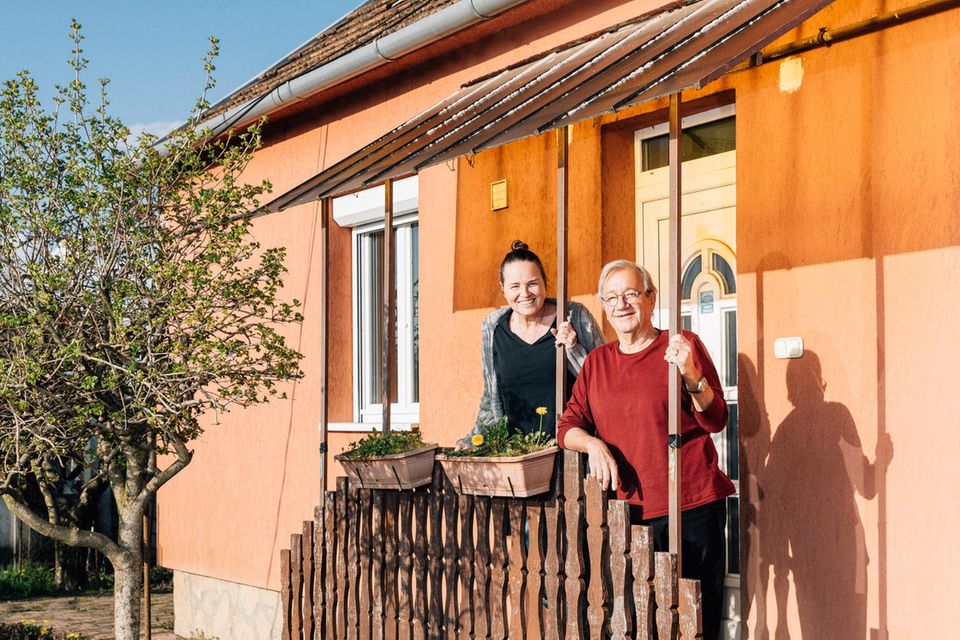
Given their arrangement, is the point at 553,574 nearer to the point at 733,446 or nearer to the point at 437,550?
the point at 437,550

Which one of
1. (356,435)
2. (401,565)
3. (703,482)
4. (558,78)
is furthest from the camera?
(356,435)

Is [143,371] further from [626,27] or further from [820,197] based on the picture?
[820,197]

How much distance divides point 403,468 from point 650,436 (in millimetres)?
1483

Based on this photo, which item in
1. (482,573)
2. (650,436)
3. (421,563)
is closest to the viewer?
(650,436)

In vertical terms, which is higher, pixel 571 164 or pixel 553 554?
pixel 571 164

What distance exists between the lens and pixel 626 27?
636 cm

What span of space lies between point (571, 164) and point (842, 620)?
284cm

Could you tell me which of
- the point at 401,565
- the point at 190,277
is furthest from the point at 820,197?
the point at 190,277

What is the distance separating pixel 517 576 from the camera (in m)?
5.38

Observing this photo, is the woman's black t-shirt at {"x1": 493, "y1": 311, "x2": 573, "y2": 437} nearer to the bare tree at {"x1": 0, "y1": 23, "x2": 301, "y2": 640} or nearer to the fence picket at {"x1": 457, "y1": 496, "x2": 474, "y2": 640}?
the fence picket at {"x1": 457, "y1": 496, "x2": 474, "y2": 640}

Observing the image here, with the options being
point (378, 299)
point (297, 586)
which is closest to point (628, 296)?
point (297, 586)

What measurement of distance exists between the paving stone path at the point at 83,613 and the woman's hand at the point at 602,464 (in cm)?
645

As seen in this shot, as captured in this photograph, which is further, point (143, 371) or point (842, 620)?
point (143, 371)

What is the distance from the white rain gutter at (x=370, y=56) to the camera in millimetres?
6984
